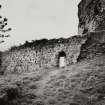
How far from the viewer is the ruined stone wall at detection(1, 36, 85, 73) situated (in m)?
22.2

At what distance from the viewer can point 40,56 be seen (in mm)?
24469

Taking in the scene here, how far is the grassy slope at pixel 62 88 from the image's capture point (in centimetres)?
1220

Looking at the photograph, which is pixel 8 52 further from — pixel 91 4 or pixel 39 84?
pixel 39 84

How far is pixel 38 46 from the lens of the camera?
25016mm

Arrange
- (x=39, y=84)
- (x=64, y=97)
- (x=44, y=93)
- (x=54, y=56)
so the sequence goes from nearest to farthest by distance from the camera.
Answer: (x=64, y=97) < (x=44, y=93) < (x=39, y=84) < (x=54, y=56)

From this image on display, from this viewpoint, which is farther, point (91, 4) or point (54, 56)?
point (91, 4)

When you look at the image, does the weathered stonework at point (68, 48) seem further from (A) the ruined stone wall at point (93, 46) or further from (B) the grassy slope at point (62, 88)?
(B) the grassy slope at point (62, 88)

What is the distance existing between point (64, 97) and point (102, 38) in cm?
942

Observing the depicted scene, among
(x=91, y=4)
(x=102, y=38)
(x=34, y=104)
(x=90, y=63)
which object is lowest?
(x=34, y=104)

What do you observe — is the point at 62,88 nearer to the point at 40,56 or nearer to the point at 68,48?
the point at 68,48

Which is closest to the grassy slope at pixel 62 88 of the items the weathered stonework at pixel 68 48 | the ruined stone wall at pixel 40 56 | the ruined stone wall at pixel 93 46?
the ruined stone wall at pixel 93 46

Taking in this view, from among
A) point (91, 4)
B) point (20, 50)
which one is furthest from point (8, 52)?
point (91, 4)

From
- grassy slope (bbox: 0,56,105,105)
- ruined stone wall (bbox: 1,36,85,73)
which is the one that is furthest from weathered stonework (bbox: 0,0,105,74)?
grassy slope (bbox: 0,56,105,105)

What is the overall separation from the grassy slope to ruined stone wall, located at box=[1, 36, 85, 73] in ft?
12.7
